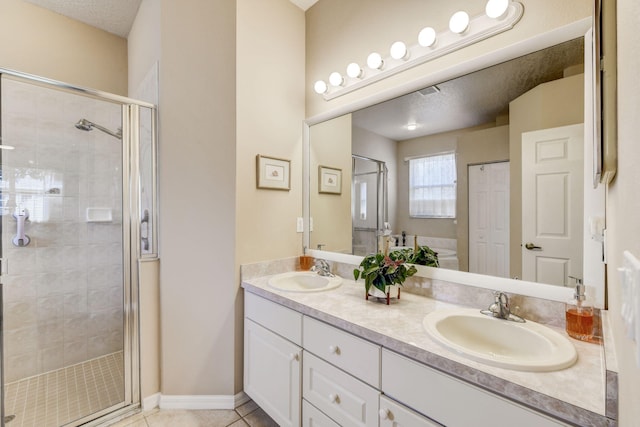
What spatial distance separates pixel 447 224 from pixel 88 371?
8.76ft

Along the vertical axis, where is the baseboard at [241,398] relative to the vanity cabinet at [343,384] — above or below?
below

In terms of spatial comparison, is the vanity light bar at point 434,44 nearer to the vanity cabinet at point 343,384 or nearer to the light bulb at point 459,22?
the light bulb at point 459,22

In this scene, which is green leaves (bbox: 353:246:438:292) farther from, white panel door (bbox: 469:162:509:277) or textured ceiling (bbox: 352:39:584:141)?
textured ceiling (bbox: 352:39:584:141)

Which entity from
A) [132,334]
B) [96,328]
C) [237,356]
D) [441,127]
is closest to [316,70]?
[441,127]

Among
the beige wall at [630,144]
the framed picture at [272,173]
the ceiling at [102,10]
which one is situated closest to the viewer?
the beige wall at [630,144]

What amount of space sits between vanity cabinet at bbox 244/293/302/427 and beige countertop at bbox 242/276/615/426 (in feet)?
0.44

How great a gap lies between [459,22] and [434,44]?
0.46 feet

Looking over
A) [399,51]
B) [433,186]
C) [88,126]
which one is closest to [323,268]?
[433,186]

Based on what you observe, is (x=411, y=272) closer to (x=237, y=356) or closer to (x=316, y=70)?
(x=237, y=356)

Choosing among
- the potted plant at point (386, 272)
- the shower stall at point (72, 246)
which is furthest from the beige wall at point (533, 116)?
the shower stall at point (72, 246)

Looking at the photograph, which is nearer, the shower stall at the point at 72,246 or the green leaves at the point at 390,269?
the green leaves at the point at 390,269

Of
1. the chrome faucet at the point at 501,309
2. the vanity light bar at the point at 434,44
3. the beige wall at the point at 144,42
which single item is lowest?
the chrome faucet at the point at 501,309

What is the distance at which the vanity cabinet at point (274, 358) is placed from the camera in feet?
4.62

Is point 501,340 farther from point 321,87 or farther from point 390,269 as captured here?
point 321,87
